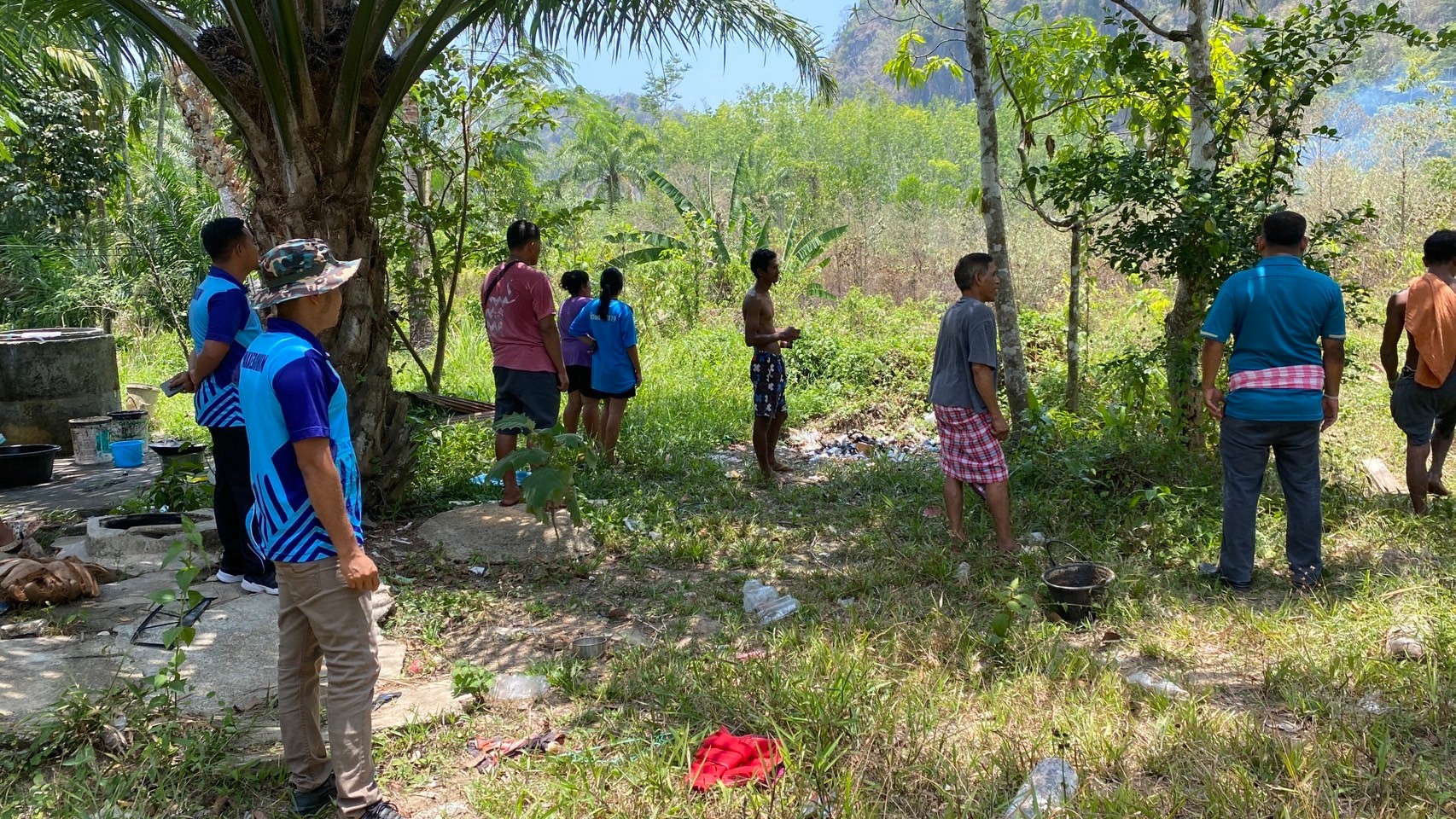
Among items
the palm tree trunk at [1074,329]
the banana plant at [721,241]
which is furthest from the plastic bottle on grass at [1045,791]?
the banana plant at [721,241]

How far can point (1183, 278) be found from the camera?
6582mm

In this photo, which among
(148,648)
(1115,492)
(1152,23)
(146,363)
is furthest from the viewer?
(146,363)

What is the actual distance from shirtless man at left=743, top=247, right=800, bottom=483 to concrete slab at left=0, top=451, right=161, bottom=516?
4.32 meters

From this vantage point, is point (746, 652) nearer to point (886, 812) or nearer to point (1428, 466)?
point (886, 812)

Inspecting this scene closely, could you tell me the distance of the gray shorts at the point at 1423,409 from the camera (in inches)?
221

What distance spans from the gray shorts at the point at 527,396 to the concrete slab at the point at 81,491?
269cm

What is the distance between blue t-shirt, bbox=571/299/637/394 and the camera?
7.48m

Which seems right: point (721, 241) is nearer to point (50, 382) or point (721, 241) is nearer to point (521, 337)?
point (50, 382)

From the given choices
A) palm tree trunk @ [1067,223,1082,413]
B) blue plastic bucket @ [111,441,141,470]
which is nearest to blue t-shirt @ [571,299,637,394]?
palm tree trunk @ [1067,223,1082,413]

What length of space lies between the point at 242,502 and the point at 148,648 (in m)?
0.81

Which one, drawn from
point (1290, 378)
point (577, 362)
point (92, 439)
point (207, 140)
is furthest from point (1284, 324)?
point (207, 140)

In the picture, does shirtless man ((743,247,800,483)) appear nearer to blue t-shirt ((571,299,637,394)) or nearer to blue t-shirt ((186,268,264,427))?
blue t-shirt ((571,299,637,394))

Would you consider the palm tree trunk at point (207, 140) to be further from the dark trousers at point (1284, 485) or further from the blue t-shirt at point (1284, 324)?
the dark trousers at point (1284, 485)

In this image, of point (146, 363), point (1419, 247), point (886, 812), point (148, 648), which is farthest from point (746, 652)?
point (1419, 247)
